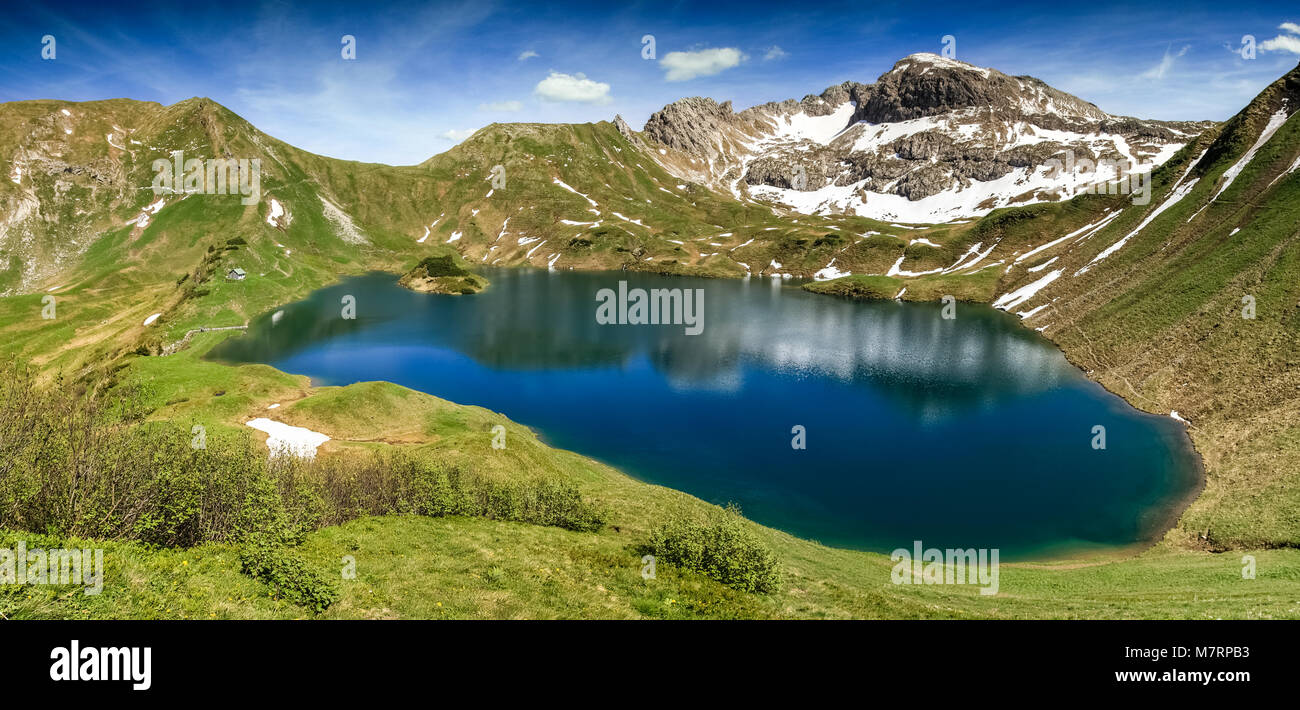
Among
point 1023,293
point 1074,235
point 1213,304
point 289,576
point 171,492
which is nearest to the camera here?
point 289,576

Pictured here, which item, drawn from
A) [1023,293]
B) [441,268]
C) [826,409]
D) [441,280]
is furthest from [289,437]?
[1023,293]

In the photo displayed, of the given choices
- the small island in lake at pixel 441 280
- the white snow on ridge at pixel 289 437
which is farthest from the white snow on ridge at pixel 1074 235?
the white snow on ridge at pixel 289 437

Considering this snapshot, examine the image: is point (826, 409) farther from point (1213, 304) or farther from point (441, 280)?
point (441, 280)

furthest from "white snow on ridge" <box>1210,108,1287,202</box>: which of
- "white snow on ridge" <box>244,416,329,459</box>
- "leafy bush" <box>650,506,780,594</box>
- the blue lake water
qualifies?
"white snow on ridge" <box>244,416,329,459</box>

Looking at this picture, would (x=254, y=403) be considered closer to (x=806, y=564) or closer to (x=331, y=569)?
(x=331, y=569)

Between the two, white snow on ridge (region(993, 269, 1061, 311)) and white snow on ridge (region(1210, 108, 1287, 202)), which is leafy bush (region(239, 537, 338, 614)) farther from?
white snow on ridge (region(1210, 108, 1287, 202))
